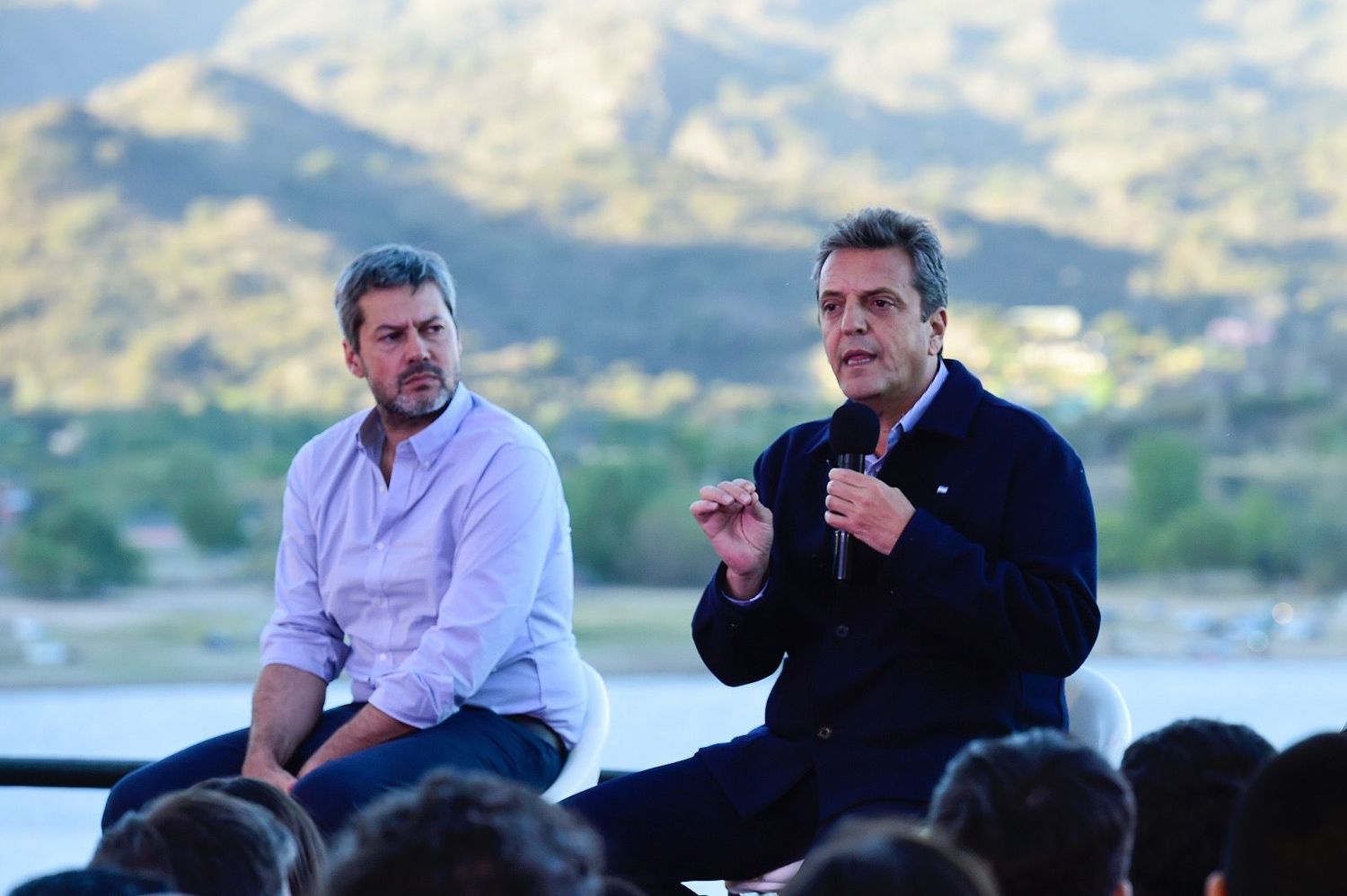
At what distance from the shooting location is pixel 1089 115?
1664cm

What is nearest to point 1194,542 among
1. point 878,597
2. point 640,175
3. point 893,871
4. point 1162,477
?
point 1162,477

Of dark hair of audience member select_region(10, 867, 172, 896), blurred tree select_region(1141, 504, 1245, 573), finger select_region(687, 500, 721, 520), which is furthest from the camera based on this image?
blurred tree select_region(1141, 504, 1245, 573)

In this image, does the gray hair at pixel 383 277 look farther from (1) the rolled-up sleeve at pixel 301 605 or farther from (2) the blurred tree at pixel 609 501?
(2) the blurred tree at pixel 609 501

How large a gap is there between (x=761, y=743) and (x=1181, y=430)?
11433 mm

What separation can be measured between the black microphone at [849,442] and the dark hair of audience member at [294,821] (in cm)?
87

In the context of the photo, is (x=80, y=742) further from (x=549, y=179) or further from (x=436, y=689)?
(x=549, y=179)

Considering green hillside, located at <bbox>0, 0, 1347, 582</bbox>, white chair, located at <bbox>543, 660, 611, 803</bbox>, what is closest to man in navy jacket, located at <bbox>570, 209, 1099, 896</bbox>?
white chair, located at <bbox>543, 660, 611, 803</bbox>

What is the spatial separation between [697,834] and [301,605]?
1004 mm

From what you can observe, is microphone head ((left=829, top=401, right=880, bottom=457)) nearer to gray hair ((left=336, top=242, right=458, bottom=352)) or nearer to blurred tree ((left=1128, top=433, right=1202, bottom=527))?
gray hair ((left=336, top=242, right=458, bottom=352))

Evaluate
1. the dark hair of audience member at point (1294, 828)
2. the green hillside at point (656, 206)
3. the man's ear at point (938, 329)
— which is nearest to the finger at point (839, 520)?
the man's ear at point (938, 329)

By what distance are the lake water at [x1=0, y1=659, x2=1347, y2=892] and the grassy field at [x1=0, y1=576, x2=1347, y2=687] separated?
1982 millimetres

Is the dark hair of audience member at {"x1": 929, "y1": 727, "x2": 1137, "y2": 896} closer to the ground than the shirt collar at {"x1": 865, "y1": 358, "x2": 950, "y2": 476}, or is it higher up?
closer to the ground

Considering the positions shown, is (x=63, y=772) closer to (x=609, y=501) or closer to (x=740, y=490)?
(x=740, y=490)

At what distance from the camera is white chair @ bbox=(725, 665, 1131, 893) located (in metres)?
2.22
